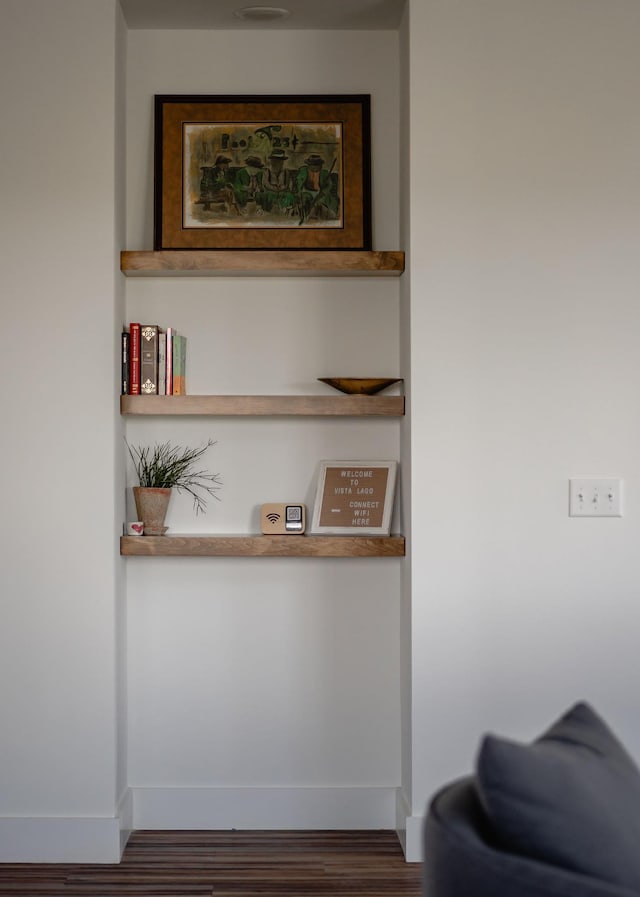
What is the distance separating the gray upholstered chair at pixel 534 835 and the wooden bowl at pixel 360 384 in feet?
6.62

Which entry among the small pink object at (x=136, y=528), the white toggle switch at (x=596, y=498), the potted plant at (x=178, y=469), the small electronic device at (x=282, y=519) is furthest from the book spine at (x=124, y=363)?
the white toggle switch at (x=596, y=498)

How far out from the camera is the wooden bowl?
3.21 metres

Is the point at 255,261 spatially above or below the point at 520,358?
above

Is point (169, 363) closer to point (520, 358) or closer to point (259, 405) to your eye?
point (259, 405)

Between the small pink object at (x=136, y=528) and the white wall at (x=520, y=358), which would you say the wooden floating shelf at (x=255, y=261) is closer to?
the white wall at (x=520, y=358)

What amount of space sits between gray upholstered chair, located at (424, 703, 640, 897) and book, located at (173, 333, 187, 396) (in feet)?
7.12

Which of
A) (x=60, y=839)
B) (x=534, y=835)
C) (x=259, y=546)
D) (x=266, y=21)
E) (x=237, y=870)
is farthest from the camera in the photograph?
(x=266, y=21)

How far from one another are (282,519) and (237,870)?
1127 millimetres

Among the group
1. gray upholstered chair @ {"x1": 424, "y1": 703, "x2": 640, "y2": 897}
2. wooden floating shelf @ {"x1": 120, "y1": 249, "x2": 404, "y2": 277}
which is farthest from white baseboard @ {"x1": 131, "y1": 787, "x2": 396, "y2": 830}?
gray upholstered chair @ {"x1": 424, "y1": 703, "x2": 640, "y2": 897}

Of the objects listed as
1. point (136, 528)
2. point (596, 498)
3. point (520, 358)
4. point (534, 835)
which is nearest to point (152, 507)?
point (136, 528)

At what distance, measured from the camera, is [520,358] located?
305 cm

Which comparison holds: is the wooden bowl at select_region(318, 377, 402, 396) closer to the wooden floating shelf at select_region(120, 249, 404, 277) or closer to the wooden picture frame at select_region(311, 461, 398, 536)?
the wooden picture frame at select_region(311, 461, 398, 536)

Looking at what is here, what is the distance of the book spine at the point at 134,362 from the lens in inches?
125

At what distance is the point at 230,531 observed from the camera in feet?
11.0
